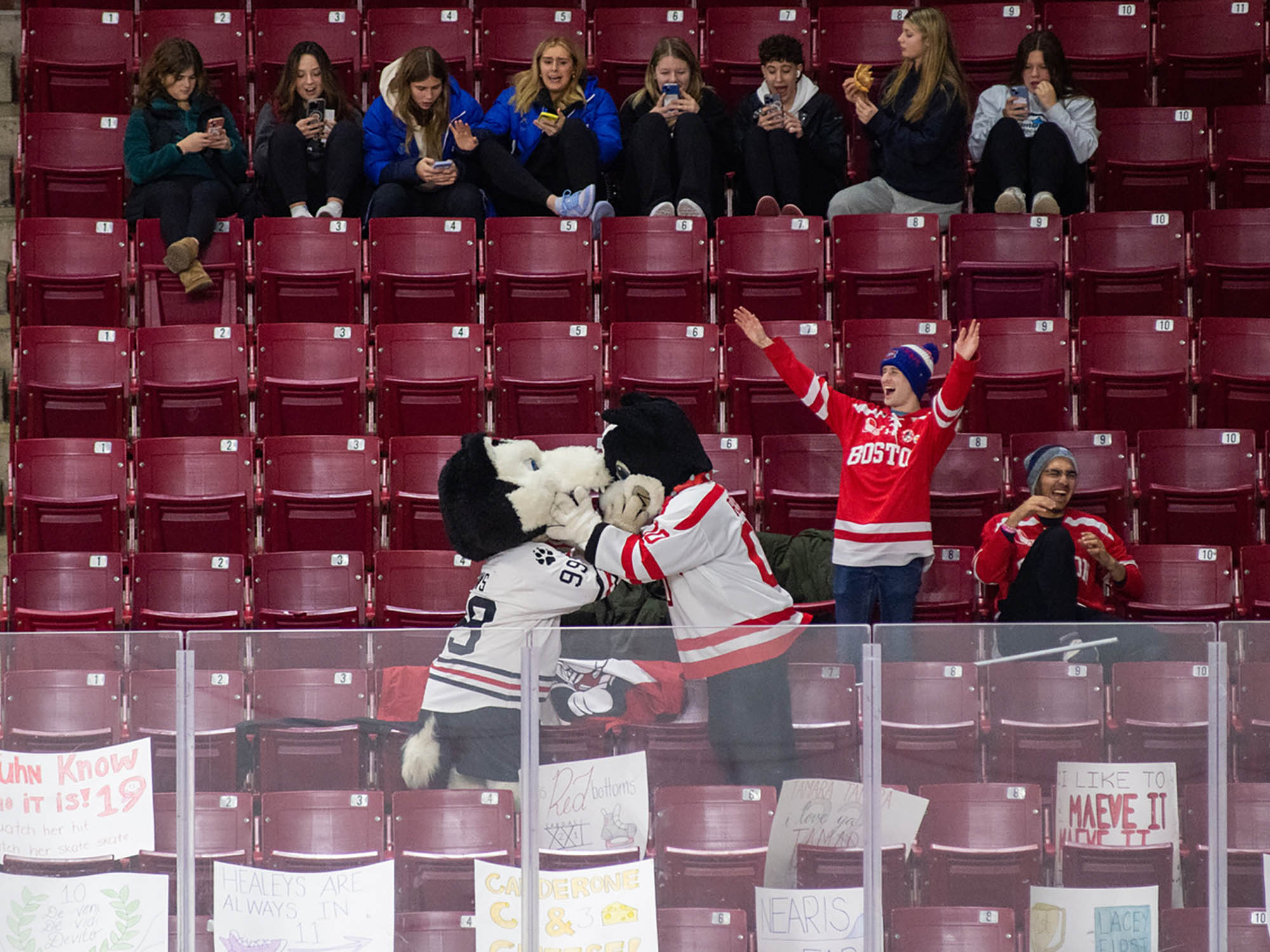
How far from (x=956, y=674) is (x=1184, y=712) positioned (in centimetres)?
55

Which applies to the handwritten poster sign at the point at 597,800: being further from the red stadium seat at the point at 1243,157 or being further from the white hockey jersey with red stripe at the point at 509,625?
the red stadium seat at the point at 1243,157

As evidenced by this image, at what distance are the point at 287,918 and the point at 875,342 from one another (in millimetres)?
3234

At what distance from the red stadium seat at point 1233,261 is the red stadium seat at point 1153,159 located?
1.62ft

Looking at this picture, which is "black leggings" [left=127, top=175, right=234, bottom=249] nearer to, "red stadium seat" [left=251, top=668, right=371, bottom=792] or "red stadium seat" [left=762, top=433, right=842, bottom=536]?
"red stadium seat" [left=762, top=433, right=842, bottom=536]

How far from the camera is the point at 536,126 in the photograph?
7328 millimetres

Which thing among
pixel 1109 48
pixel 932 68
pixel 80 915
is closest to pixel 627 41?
pixel 932 68

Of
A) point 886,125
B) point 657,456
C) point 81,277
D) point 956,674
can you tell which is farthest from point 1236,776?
point 81,277

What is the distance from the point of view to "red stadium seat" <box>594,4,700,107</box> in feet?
26.8

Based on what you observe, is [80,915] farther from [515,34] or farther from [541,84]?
[515,34]

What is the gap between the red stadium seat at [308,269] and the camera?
704 cm

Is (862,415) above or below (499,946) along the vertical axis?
above

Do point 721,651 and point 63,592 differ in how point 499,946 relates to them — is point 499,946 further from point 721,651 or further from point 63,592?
point 63,592

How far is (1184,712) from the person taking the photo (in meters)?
4.41

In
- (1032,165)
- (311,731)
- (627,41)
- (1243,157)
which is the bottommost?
(311,731)
